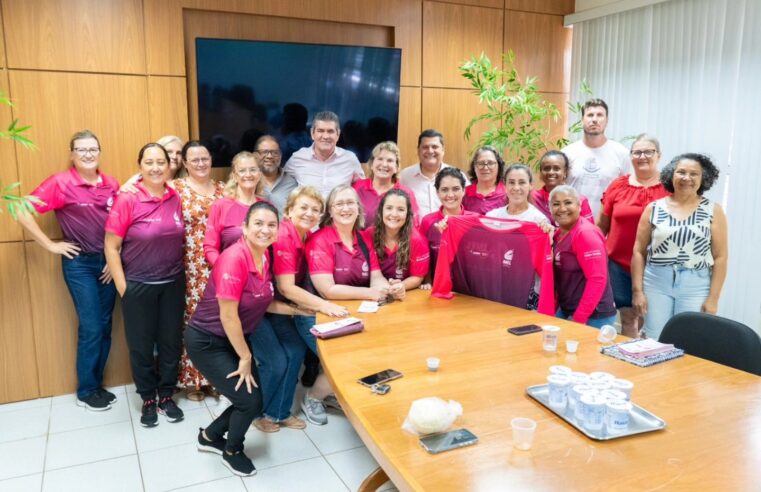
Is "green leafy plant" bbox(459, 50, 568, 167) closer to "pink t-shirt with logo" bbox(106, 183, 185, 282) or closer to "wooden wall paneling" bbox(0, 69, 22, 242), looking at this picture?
"pink t-shirt with logo" bbox(106, 183, 185, 282)

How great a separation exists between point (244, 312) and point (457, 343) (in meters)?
1.13

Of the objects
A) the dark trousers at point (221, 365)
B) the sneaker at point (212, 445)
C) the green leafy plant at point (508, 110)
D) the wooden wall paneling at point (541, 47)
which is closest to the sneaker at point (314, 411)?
the sneaker at point (212, 445)

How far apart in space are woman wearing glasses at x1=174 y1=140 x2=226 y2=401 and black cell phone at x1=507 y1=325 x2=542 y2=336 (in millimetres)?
2184

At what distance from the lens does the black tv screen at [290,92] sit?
4312 mm

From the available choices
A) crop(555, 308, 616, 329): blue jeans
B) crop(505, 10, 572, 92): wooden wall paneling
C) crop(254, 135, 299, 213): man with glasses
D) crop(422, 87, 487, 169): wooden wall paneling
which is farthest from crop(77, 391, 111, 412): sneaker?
crop(505, 10, 572, 92): wooden wall paneling

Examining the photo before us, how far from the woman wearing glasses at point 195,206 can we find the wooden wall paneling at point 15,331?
1167 millimetres

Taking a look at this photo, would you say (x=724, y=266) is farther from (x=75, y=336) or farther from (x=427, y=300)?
(x=75, y=336)

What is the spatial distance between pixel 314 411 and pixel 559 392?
7.19 feet

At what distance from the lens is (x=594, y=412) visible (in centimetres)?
179

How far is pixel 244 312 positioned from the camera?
3020 mm

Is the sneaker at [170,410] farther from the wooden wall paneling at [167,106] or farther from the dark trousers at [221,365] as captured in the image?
the wooden wall paneling at [167,106]

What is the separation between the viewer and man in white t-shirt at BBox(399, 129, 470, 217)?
14.3 feet

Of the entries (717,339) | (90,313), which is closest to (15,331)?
(90,313)

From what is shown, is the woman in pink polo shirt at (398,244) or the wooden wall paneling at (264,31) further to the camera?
the wooden wall paneling at (264,31)
